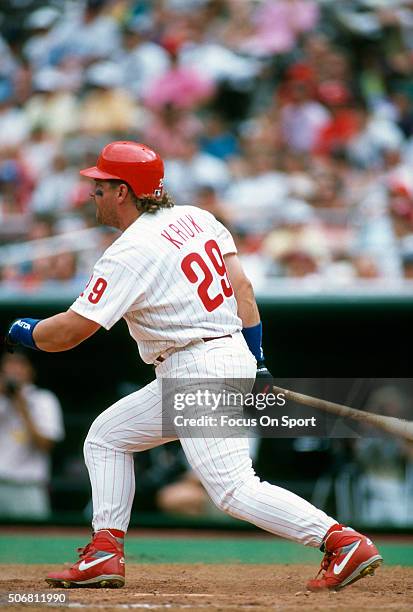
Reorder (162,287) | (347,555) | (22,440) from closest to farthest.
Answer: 1. (347,555)
2. (162,287)
3. (22,440)

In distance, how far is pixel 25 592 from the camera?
3.83 m

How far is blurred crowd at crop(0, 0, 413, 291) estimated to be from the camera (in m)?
7.82

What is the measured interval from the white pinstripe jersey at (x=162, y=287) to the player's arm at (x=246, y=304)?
0.19m

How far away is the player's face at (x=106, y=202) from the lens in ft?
13.0

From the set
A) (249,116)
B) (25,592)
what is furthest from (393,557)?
(249,116)

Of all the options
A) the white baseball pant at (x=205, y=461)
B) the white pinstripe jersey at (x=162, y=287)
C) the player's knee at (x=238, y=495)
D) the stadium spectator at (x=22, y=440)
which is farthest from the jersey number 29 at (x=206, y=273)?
the stadium spectator at (x=22, y=440)

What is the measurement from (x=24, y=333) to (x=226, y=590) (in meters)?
1.29

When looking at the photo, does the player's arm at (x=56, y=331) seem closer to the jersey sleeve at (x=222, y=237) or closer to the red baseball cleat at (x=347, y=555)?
the jersey sleeve at (x=222, y=237)

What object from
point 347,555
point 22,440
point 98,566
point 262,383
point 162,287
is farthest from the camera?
point 22,440

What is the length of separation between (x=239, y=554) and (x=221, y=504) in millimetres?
2403

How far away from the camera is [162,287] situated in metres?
3.77

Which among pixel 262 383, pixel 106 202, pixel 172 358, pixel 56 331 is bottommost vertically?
pixel 262 383

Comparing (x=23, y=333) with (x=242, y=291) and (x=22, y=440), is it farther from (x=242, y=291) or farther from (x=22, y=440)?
(x=22, y=440)

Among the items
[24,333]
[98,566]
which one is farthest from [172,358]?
[98,566]
